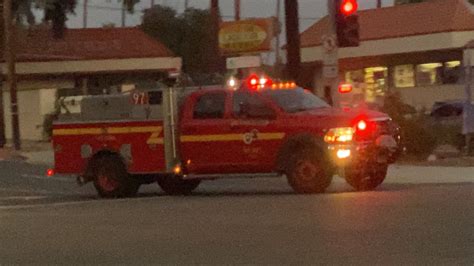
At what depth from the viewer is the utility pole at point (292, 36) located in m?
30.3

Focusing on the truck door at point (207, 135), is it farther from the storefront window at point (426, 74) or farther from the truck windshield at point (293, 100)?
the storefront window at point (426, 74)

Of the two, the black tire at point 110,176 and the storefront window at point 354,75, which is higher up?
the storefront window at point 354,75

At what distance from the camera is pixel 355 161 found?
770 inches

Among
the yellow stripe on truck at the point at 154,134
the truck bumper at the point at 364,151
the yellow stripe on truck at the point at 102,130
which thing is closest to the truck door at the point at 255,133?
the yellow stripe on truck at the point at 154,134

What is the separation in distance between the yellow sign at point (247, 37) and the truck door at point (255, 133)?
468 inches

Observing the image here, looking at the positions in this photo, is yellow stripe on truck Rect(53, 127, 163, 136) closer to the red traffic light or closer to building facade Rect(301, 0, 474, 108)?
the red traffic light

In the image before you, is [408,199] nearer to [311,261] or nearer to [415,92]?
[311,261]

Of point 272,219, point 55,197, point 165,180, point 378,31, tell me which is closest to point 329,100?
point 165,180

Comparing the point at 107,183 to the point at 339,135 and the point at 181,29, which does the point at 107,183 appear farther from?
the point at 181,29

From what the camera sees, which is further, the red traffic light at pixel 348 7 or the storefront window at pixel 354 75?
the storefront window at pixel 354 75

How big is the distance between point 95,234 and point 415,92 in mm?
46871

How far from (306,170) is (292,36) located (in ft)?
36.7

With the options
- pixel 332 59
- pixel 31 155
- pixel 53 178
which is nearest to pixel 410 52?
pixel 31 155

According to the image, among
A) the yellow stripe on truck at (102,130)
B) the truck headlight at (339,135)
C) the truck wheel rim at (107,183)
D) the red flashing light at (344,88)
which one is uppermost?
the red flashing light at (344,88)
